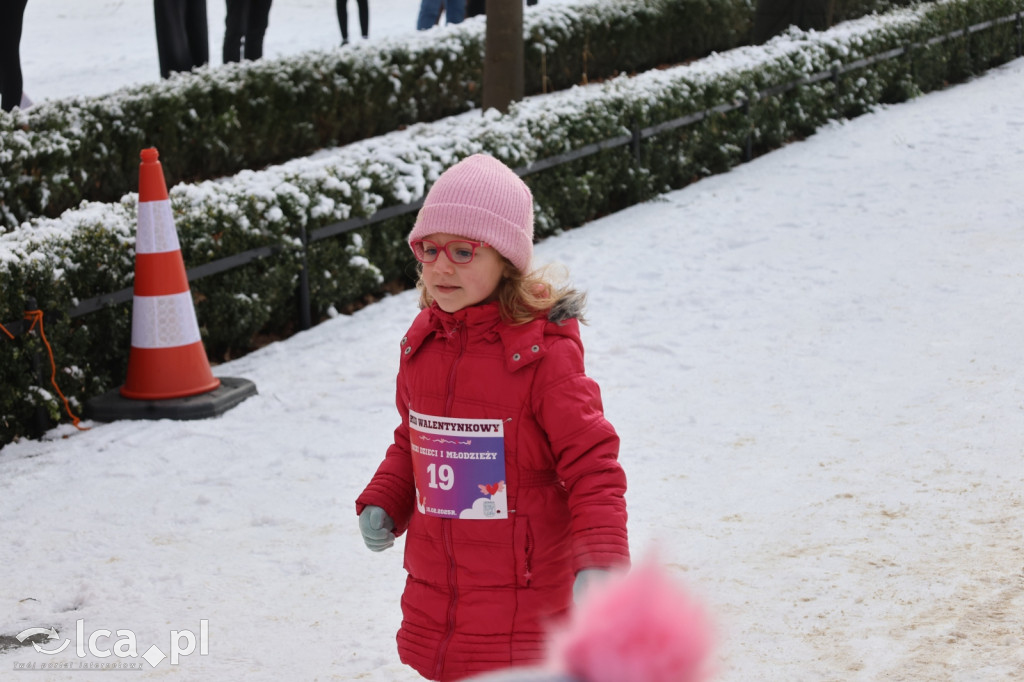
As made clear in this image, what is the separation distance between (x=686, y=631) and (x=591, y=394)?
1772 mm

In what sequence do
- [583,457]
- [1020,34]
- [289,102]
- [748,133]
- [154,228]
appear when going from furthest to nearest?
[1020,34], [748,133], [289,102], [154,228], [583,457]

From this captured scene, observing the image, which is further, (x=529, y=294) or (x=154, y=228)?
(x=154, y=228)

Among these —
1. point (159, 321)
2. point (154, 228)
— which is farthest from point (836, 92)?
point (159, 321)

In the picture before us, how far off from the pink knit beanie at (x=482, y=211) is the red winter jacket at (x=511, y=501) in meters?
0.13

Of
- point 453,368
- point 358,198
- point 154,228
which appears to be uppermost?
point 453,368

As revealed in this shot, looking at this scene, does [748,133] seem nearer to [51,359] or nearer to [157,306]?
[157,306]

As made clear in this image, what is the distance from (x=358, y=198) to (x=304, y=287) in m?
0.67

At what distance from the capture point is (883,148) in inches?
468

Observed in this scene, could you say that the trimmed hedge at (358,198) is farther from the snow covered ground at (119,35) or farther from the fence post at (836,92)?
the snow covered ground at (119,35)

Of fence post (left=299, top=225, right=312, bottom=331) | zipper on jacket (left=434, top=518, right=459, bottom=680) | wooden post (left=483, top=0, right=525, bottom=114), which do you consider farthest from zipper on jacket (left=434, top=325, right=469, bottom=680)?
wooden post (left=483, top=0, right=525, bottom=114)

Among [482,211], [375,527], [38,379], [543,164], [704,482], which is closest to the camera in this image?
[482,211]

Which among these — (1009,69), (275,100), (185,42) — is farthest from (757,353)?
(1009,69)

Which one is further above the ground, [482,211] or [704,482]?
[482,211]

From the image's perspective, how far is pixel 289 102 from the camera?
417 inches
